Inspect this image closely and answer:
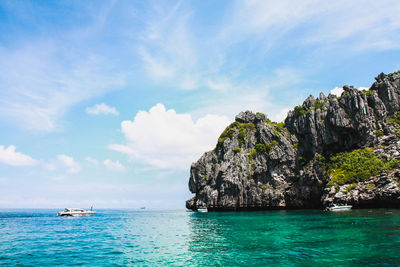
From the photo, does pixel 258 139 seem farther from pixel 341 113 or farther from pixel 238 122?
pixel 341 113

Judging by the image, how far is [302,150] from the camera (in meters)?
107

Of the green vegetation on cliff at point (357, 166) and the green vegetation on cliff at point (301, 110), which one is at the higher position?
the green vegetation on cliff at point (301, 110)

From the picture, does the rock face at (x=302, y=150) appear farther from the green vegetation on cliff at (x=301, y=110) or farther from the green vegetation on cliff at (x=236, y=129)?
the green vegetation on cliff at (x=236, y=129)

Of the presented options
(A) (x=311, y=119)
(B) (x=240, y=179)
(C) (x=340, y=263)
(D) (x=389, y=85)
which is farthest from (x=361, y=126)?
(C) (x=340, y=263)

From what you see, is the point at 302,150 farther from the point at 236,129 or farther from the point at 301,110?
the point at 236,129

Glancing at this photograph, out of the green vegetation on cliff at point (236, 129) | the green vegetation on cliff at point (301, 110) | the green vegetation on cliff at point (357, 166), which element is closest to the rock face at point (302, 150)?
the green vegetation on cliff at point (301, 110)

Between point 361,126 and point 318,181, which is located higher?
point 361,126

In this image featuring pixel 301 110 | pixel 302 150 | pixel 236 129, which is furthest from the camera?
pixel 236 129

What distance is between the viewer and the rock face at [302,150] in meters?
93.4

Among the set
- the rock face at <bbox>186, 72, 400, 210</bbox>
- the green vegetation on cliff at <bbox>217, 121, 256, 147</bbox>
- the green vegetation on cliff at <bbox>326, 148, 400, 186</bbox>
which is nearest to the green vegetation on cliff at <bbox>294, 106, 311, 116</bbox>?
the rock face at <bbox>186, 72, 400, 210</bbox>

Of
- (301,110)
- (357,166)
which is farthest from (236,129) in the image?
(357,166)

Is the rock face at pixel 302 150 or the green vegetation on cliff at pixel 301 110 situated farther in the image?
the green vegetation on cliff at pixel 301 110

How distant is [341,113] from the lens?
9700 centimetres

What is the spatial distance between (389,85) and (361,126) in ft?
80.9
